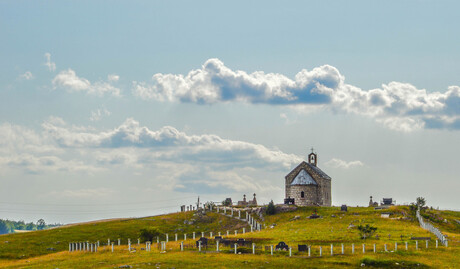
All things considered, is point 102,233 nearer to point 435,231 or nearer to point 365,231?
point 365,231

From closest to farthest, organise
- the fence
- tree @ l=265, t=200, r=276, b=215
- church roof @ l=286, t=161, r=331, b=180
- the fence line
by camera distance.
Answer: the fence < the fence line < tree @ l=265, t=200, r=276, b=215 < church roof @ l=286, t=161, r=331, b=180

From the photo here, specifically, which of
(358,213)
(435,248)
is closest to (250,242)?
(435,248)

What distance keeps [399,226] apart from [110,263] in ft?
148

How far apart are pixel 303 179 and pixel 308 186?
2.20 meters

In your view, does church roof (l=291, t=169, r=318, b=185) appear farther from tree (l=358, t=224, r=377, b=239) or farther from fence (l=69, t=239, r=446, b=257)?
fence (l=69, t=239, r=446, b=257)

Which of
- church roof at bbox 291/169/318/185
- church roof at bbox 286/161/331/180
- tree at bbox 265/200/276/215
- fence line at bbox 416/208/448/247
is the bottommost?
fence line at bbox 416/208/448/247

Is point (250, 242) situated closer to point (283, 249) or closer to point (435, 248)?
point (283, 249)

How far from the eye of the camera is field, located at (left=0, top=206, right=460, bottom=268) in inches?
2173

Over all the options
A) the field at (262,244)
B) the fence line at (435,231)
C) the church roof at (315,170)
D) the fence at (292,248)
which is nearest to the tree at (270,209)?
the field at (262,244)

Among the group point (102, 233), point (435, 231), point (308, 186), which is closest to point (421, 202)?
point (308, 186)

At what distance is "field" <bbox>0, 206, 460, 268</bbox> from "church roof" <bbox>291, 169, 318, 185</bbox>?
617 inches

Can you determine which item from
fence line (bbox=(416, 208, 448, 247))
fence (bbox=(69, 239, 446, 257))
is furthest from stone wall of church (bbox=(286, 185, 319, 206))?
fence (bbox=(69, 239, 446, 257))

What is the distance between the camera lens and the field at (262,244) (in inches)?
2173

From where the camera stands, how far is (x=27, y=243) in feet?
318
